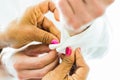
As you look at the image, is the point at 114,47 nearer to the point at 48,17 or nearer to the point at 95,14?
the point at 48,17

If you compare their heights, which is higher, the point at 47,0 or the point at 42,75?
the point at 47,0

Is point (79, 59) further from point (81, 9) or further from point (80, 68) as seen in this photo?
point (81, 9)

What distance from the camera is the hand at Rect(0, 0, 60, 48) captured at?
606mm

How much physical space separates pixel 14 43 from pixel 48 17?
0.11m

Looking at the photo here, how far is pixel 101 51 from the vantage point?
2.06 ft

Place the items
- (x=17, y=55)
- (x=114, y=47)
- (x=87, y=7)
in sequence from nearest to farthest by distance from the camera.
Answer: (x=87, y=7), (x=17, y=55), (x=114, y=47)

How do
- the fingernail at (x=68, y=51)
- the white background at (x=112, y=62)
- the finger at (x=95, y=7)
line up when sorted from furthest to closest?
1. the white background at (x=112, y=62)
2. the fingernail at (x=68, y=51)
3. the finger at (x=95, y=7)

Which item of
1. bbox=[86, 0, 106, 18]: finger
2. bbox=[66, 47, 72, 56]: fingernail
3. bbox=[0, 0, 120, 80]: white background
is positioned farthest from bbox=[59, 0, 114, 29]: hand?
bbox=[0, 0, 120, 80]: white background

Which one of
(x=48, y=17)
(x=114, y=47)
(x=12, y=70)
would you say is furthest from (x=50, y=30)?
(x=114, y=47)

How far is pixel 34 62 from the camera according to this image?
2.14 ft

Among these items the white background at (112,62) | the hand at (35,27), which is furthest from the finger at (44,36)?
the white background at (112,62)

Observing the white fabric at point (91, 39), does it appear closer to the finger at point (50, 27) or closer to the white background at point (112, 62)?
the finger at point (50, 27)

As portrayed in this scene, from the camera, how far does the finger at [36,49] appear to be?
2.10 feet

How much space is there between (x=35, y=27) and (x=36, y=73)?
12 cm
